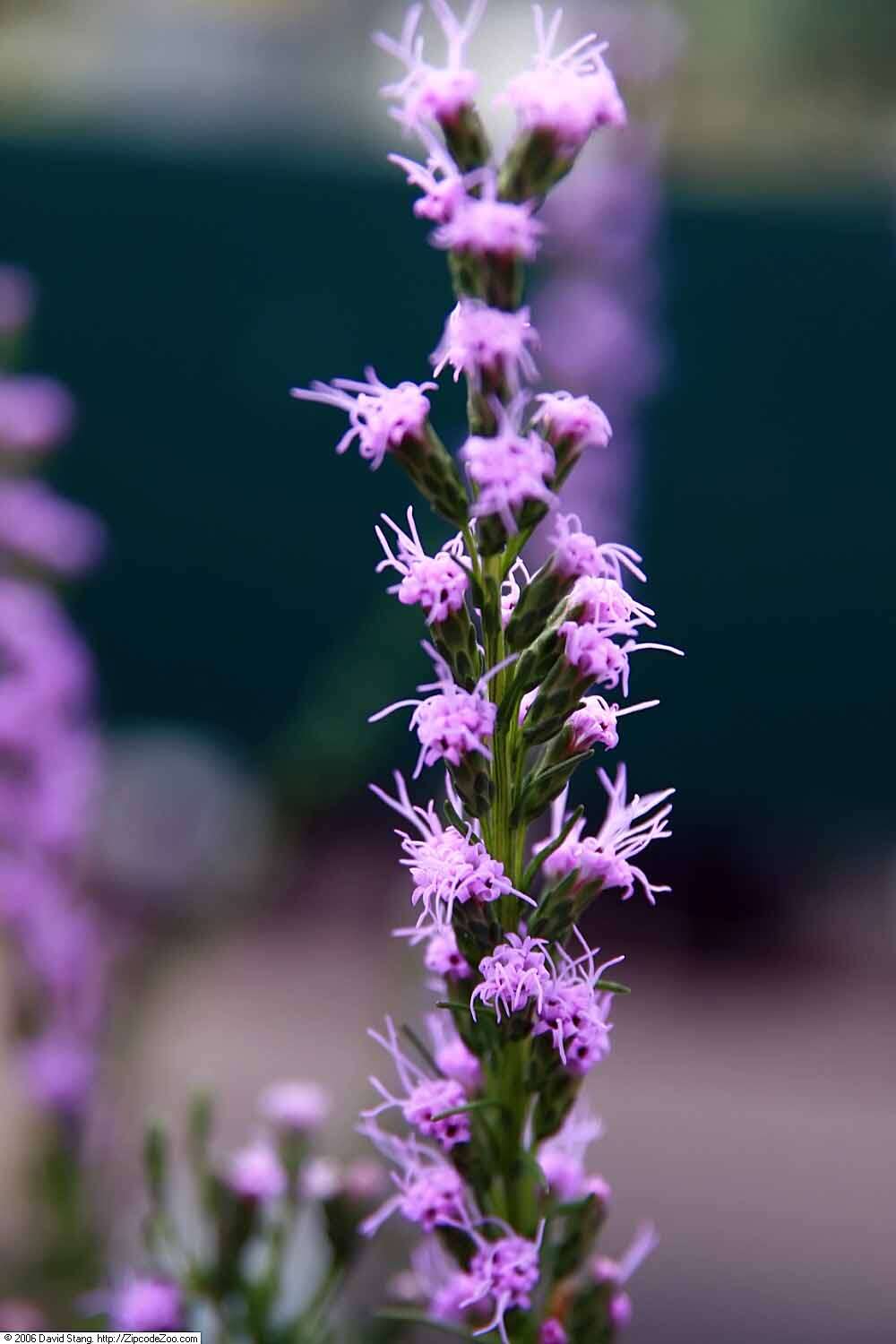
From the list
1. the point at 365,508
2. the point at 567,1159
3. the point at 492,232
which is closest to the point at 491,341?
the point at 492,232

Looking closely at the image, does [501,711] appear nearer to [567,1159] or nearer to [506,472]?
[506,472]

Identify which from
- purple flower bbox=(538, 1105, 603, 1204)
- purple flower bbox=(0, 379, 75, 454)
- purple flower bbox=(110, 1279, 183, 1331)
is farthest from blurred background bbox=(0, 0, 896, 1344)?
purple flower bbox=(538, 1105, 603, 1204)

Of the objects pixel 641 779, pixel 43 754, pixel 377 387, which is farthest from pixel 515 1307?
pixel 641 779

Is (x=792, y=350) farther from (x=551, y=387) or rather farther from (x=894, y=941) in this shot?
(x=551, y=387)

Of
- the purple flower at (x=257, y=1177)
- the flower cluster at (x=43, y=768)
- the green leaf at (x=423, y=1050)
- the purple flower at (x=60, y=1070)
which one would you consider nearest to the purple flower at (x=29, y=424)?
the flower cluster at (x=43, y=768)

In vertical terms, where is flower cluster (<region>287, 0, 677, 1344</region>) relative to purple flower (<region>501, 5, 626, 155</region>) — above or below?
below

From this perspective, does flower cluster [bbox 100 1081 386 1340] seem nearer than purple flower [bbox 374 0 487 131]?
No

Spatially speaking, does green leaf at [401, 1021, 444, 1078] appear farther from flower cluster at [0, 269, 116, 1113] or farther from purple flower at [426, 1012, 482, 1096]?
flower cluster at [0, 269, 116, 1113]
